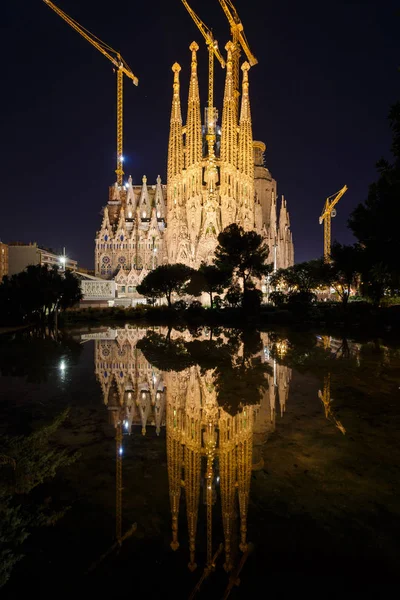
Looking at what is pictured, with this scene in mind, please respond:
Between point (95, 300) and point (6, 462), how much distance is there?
44912 millimetres

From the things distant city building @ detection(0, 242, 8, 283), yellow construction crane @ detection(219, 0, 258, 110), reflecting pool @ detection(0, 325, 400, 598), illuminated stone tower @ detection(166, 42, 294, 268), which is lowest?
reflecting pool @ detection(0, 325, 400, 598)

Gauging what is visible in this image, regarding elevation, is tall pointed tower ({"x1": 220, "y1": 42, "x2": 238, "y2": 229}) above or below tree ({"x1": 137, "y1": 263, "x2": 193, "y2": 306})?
above

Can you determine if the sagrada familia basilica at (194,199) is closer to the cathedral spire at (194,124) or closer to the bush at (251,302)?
the cathedral spire at (194,124)

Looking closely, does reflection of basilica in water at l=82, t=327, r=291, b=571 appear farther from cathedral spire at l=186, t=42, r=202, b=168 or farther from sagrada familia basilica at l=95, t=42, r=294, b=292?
cathedral spire at l=186, t=42, r=202, b=168

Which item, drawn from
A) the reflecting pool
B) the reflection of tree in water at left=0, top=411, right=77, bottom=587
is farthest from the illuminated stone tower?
the reflection of tree in water at left=0, top=411, right=77, bottom=587

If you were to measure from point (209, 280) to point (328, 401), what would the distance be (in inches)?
1070

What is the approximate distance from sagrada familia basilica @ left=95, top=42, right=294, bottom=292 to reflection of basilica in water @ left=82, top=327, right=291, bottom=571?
148 ft

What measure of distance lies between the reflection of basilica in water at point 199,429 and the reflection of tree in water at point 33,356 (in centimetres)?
189

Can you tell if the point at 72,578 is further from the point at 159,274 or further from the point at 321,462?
the point at 159,274

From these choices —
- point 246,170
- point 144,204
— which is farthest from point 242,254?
point 144,204

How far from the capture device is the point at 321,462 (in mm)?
4551

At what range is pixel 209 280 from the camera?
34031 millimetres

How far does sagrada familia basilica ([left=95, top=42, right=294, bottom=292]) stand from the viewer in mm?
56875

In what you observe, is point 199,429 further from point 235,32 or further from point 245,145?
point 235,32
